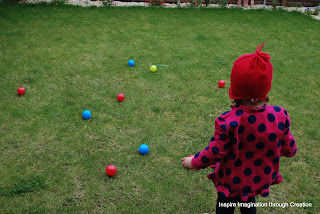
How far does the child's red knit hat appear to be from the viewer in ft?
5.75

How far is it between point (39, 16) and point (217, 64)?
541cm

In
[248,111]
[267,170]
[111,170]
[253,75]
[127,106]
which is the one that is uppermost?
[253,75]

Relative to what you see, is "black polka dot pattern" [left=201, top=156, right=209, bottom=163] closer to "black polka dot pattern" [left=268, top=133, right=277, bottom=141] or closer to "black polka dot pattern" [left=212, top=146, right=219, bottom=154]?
"black polka dot pattern" [left=212, top=146, right=219, bottom=154]

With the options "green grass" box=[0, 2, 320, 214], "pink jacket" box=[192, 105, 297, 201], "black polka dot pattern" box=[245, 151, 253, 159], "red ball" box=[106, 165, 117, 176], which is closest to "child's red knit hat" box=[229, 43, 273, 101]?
"pink jacket" box=[192, 105, 297, 201]

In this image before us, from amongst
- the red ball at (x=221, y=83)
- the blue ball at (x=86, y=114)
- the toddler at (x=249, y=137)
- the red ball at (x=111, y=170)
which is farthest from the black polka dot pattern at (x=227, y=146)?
the red ball at (x=221, y=83)

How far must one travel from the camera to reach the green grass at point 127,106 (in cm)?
304

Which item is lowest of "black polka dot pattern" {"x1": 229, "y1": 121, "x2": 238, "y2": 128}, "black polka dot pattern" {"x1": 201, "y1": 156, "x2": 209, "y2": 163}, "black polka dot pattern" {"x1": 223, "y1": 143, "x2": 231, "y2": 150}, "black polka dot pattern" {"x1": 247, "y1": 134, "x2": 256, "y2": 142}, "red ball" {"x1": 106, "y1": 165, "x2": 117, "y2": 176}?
"red ball" {"x1": 106, "y1": 165, "x2": 117, "y2": 176}

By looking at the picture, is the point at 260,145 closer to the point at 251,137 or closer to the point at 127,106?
the point at 251,137

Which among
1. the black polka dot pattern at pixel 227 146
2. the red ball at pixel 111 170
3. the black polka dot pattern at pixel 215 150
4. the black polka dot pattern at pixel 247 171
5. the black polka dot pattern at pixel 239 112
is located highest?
the black polka dot pattern at pixel 239 112

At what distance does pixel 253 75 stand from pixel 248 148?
492 mm

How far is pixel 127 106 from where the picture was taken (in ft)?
14.6

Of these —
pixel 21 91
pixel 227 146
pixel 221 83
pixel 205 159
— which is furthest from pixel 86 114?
pixel 227 146

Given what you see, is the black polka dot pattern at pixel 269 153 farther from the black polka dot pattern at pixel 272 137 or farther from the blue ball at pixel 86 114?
the blue ball at pixel 86 114

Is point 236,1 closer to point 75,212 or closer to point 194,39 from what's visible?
point 194,39
